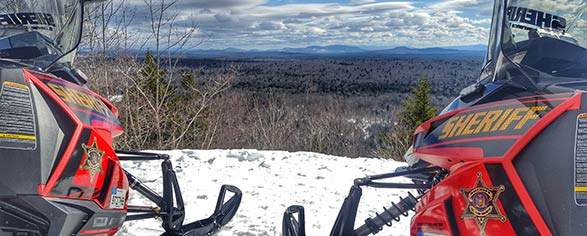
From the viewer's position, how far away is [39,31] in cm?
261

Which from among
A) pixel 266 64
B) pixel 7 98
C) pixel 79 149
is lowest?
pixel 266 64

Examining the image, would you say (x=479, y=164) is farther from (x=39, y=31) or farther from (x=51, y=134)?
(x=39, y=31)

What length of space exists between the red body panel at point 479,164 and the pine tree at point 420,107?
3662 centimetres

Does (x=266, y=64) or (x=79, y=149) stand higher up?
(x=79, y=149)

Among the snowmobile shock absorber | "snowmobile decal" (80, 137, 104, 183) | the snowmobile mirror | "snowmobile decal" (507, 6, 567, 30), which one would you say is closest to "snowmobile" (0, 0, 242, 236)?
"snowmobile decal" (80, 137, 104, 183)

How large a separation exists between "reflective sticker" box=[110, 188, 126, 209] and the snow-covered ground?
148 cm

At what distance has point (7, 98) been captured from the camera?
2180mm

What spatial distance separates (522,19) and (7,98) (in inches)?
89.3

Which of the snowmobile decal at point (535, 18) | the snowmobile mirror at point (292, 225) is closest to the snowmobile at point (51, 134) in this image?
the snowmobile mirror at point (292, 225)

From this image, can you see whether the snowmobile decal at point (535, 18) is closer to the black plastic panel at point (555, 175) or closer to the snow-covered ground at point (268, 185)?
the black plastic panel at point (555, 175)

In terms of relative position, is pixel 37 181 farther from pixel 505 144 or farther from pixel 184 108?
pixel 184 108

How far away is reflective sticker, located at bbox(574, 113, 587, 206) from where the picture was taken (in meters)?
1.76

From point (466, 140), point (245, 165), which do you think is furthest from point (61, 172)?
point (245, 165)

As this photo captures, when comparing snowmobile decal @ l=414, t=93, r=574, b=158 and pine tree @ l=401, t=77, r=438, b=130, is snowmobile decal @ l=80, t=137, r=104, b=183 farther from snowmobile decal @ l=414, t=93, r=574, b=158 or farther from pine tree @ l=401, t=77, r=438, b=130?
pine tree @ l=401, t=77, r=438, b=130
